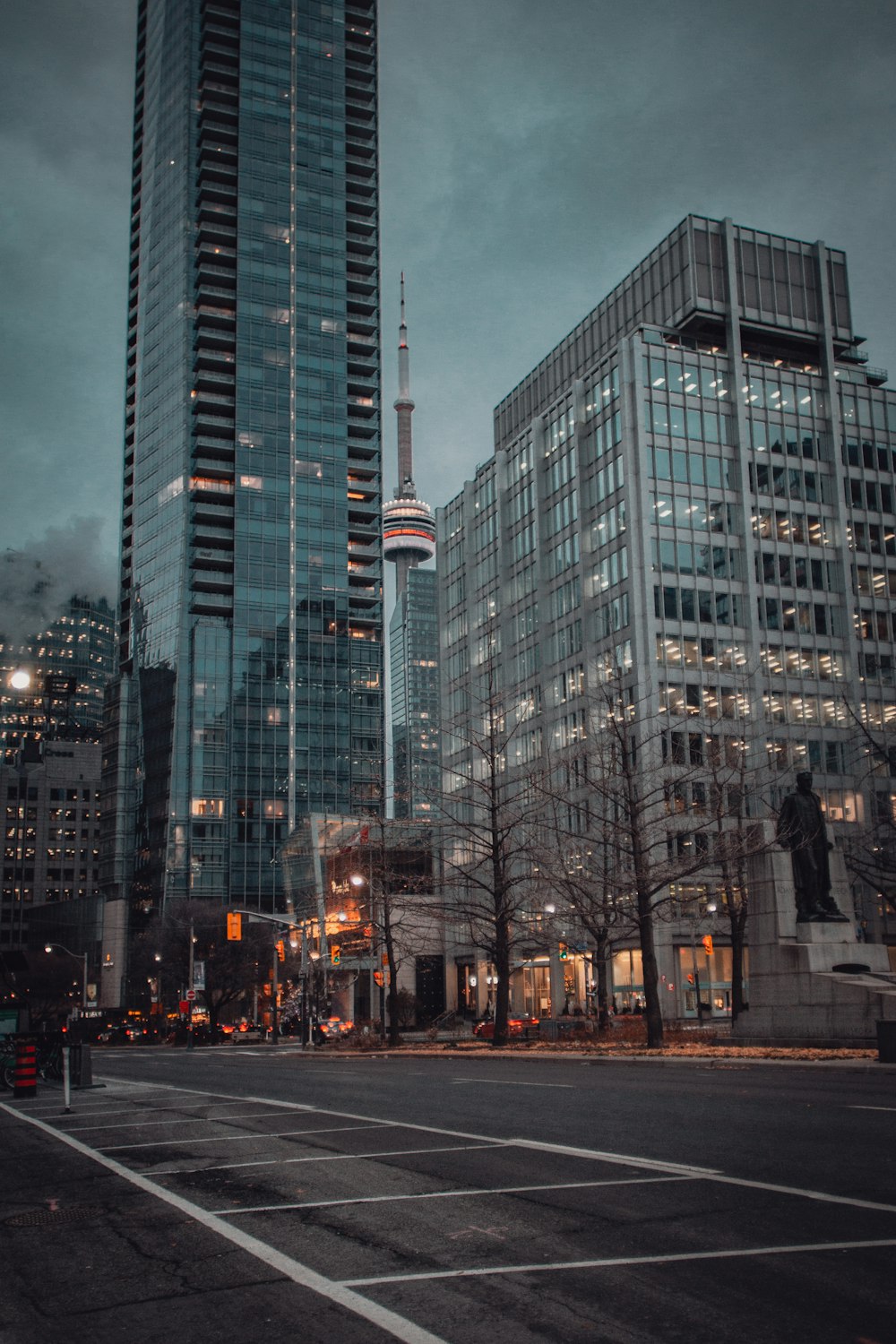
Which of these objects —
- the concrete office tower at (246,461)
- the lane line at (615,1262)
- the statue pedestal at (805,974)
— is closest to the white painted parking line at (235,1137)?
the lane line at (615,1262)

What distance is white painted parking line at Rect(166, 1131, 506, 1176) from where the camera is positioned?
1177cm

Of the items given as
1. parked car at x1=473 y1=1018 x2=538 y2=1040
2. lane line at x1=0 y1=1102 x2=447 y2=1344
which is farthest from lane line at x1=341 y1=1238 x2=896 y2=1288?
parked car at x1=473 y1=1018 x2=538 y2=1040

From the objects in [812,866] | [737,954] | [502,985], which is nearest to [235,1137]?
[812,866]

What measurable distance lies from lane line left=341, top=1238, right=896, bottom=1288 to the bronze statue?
21538 millimetres

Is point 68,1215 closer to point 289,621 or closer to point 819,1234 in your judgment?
point 819,1234

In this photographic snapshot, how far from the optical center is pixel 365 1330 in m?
5.81

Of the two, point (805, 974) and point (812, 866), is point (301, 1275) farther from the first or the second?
point (812, 866)

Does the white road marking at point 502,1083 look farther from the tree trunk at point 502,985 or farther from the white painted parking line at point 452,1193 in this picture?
the tree trunk at point 502,985

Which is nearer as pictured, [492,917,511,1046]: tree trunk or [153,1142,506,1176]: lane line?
[153,1142,506,1176]: lane line

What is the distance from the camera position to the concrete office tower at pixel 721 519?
79.2m

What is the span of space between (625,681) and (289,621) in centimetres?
8040

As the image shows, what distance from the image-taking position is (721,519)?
82625 millimetres

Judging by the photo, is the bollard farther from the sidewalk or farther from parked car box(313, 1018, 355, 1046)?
parked car box(313, 1018, 355, 1046)

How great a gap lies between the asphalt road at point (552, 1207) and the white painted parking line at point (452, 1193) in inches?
1.5
